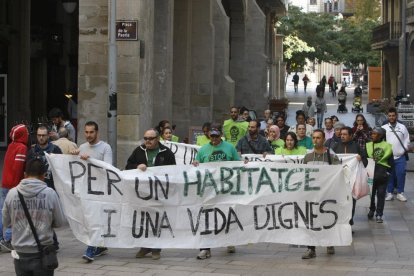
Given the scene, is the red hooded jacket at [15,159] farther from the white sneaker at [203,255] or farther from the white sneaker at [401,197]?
the white sneaker at [401,197]

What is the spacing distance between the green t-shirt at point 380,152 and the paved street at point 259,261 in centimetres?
180

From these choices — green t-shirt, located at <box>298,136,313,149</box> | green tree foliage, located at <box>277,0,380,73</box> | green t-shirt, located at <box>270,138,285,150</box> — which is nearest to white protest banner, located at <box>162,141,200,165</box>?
green t-shirt, located at <box>270,138,285,150</box>

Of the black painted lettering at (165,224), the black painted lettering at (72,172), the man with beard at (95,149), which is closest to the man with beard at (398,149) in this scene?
the black painted lettering at (165,224)

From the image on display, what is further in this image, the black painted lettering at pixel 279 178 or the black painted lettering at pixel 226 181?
the black painted lettering at pixel 279 178

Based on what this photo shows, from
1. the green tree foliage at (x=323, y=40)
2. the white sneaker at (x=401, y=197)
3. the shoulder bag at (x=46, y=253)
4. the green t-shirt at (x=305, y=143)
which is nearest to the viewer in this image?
the shoulder bag at (x=46, y=253)

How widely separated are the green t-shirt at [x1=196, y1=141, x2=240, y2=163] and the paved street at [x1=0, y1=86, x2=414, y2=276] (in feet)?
3.70

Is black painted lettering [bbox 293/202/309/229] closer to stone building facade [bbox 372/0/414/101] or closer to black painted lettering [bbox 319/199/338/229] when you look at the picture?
black painted lettering [bbox 319/199/338/229]

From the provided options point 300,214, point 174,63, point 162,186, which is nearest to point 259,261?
point 300,214

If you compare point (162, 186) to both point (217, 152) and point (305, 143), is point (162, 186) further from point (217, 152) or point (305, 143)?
point (305, 143)

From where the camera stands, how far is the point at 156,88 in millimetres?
21484

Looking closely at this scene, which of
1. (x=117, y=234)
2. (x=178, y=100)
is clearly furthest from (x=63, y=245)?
(x=178, y=100)

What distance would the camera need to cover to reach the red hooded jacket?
10.7 metres

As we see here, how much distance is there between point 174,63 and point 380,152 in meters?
12.7

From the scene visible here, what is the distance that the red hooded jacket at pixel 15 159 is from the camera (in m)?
10.7
